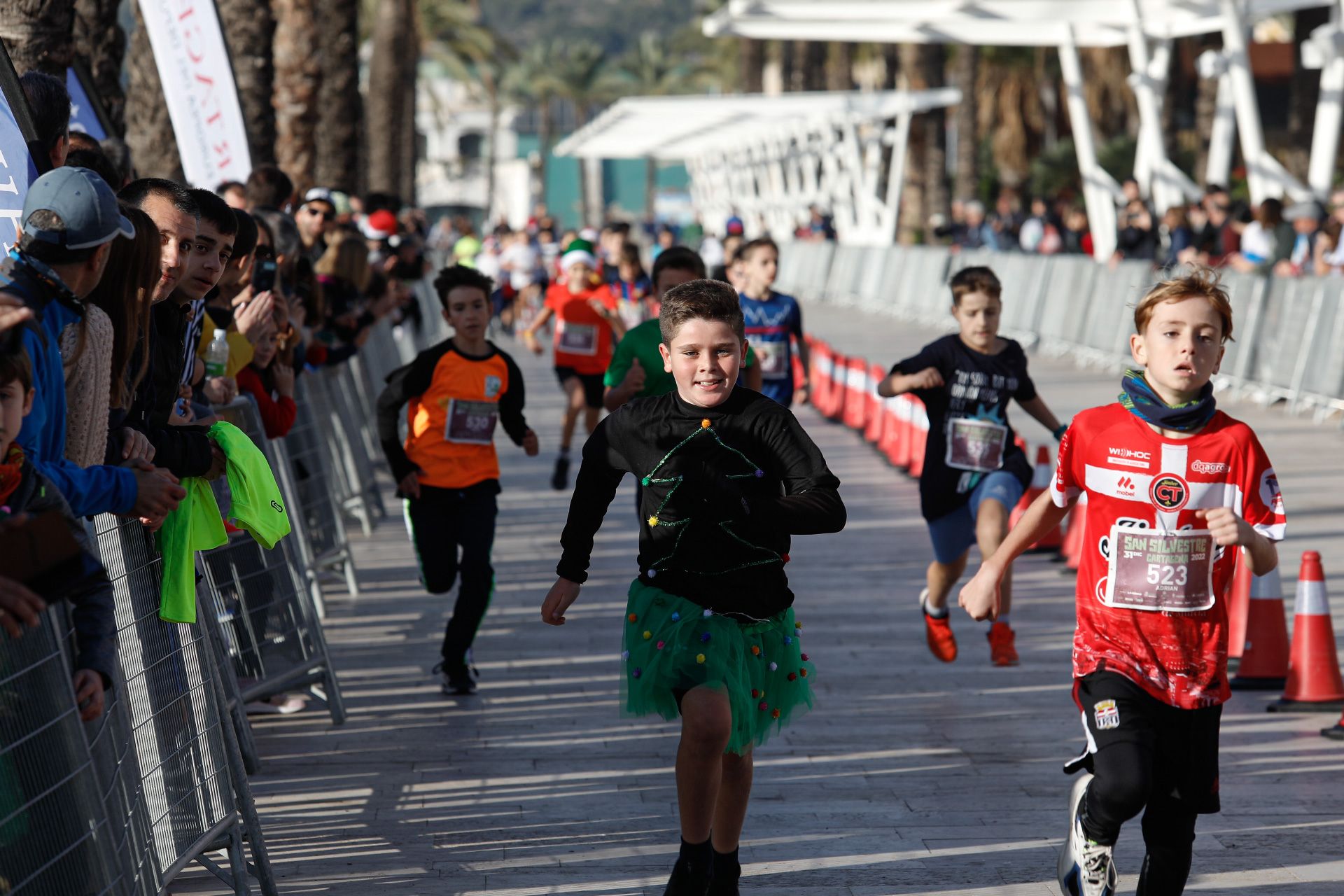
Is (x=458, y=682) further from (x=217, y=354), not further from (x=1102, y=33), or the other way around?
(x=1102, y=33)

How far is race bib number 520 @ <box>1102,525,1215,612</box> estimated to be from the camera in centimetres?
452

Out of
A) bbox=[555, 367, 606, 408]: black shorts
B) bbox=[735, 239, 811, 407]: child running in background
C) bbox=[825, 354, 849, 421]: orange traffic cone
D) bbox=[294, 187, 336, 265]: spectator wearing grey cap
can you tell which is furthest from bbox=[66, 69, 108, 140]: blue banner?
bbox=[825, 354, 849, 421]: orange traffic cone

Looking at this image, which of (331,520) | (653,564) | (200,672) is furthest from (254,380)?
(653,564)

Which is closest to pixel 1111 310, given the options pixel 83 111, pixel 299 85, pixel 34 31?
pixel 299 85

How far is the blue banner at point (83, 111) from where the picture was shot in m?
8.80

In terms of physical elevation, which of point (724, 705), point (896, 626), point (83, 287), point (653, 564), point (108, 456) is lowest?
point (896, 626)

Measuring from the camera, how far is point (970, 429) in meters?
7.77

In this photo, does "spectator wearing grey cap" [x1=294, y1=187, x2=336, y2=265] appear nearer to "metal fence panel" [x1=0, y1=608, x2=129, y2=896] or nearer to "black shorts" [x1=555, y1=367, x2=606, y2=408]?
"black shorts" [x1=555, y1=367, x2=606, y2=408]

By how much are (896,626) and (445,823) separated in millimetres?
3599

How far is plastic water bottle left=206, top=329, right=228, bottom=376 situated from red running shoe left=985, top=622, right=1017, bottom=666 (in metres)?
3.47

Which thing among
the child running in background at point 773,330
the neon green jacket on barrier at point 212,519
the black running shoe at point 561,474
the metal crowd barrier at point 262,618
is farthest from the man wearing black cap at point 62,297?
the black running shoe at point 561,474

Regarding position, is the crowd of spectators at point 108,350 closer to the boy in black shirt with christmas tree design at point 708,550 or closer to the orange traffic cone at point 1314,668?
the boy in black shirt with christmas tree design at point 708,550

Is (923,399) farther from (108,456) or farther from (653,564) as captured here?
(108,456)

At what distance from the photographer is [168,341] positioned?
5.34 m
